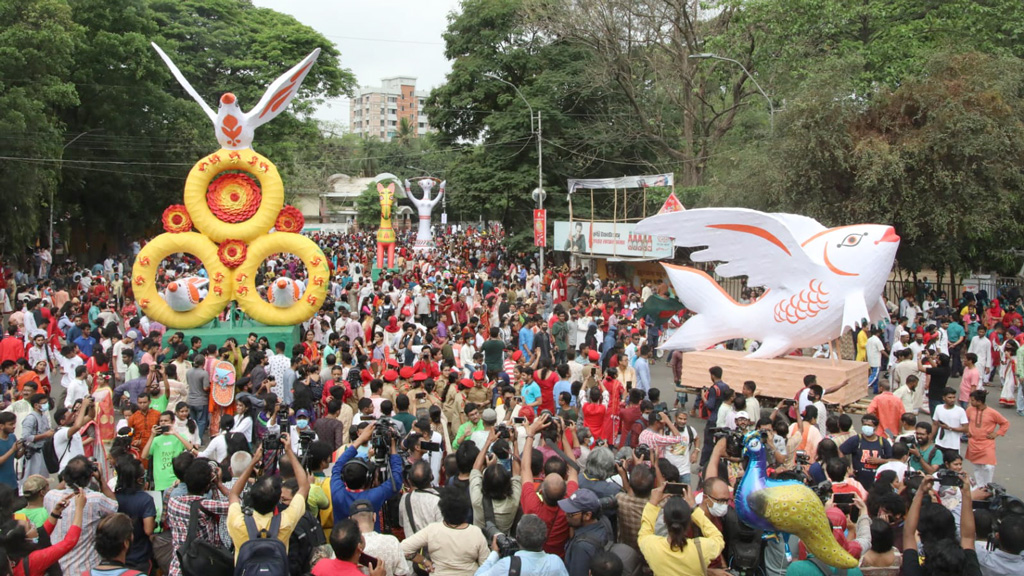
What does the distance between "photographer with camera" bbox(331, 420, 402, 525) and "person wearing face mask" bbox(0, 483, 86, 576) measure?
1388 mm

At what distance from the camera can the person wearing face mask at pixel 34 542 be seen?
4383 mm

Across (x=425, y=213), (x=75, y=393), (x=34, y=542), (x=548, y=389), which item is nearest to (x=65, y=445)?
(x=75, y=393)

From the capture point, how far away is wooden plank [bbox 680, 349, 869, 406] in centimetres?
1153

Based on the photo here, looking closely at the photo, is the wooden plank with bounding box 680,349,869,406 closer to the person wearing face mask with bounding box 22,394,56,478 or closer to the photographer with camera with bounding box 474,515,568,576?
the photographer with camera with bounding box 474,515,568,576

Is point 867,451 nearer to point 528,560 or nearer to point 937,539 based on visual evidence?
point 937,539

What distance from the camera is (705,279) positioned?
41.0 ft

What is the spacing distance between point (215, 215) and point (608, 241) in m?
12.8

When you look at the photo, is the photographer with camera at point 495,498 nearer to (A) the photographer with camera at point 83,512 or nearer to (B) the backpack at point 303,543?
(B) the backpack at point 303,543

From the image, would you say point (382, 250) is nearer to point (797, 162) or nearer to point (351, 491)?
point (797, 162)

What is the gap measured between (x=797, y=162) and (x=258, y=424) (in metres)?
12.7

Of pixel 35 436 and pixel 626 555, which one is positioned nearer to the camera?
pixel 626 555

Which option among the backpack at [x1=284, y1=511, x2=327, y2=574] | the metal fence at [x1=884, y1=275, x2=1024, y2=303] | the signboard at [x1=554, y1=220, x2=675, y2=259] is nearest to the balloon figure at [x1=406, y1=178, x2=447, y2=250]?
the signboard at [x1=554, y1=220, x2=675, y2=259]

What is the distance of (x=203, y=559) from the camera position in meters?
4.52

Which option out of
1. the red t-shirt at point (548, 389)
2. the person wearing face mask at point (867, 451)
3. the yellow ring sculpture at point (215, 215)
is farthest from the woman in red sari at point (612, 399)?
the yellow ring sculpture at point (215, 215)
